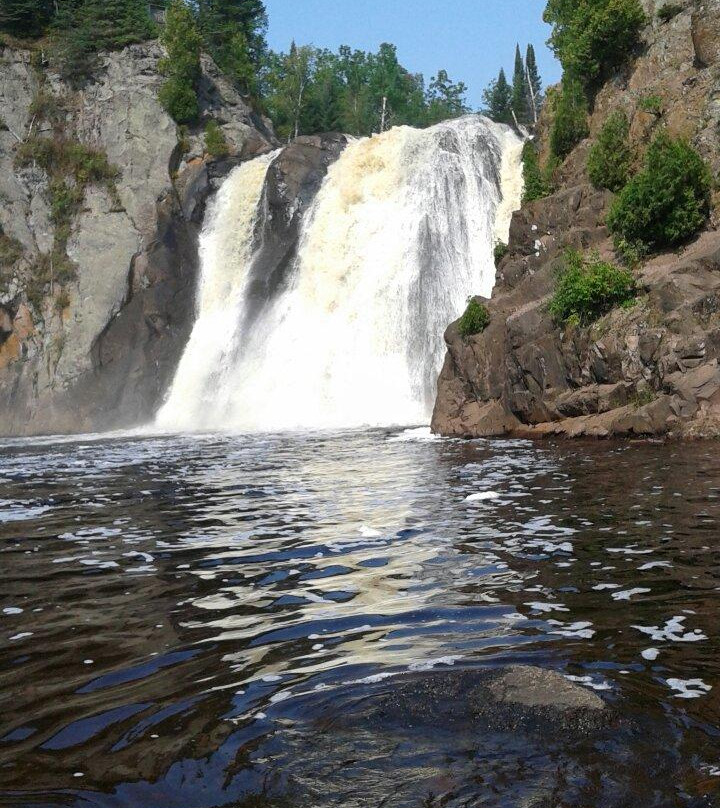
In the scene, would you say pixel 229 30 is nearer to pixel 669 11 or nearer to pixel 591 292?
pixel 669 11

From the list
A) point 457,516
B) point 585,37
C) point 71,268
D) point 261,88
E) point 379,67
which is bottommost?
point 457,516

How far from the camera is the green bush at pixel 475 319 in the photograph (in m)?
27.8

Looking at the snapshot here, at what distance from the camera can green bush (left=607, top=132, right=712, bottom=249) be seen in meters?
24.8

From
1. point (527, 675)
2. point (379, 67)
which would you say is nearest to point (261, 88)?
point (379, 67)

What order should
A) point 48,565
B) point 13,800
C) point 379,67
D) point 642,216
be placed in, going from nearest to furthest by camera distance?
point 13,800 < point 48,565 < point 642,216 < point 379,67

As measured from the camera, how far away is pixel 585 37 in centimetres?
3334

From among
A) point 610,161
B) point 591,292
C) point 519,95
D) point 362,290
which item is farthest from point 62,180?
point 519,95

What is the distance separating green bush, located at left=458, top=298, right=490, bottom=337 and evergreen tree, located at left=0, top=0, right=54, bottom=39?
45.4 metres

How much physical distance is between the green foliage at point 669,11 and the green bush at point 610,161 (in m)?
6.78

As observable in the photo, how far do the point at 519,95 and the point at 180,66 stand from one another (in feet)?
192

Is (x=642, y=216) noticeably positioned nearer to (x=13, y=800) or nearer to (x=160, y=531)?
(x=160, y=531)

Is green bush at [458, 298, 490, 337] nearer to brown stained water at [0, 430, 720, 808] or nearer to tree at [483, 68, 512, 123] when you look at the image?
brown stained water at [0, 430, 720, 808]

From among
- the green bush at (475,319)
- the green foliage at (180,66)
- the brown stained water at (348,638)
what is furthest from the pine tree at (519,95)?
the brown stained water at (348,638)

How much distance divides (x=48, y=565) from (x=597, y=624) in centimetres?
622
